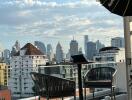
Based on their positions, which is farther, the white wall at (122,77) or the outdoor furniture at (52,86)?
the white wall at (122,77)

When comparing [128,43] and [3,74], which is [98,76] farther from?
[128,43]

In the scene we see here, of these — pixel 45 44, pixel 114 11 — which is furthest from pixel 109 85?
pixel 45 44

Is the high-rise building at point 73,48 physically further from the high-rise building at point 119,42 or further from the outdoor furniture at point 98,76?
the outdoor furniture at point 98,76

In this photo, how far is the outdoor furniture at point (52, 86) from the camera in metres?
4.10

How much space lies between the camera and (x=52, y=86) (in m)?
4.11

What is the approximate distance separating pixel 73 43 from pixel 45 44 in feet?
22.8

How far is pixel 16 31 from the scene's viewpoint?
28.3 m

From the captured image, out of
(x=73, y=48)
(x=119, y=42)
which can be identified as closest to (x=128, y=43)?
(x=119, y=42)

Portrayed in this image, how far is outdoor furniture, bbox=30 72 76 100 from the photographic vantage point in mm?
4102

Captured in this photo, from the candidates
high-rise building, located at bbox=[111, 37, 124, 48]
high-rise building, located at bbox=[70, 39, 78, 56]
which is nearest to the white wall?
high-rise building, located at bbox=[111, 37, 124, 48]

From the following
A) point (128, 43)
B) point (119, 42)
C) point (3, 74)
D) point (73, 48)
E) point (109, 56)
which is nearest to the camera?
point (128, 43)

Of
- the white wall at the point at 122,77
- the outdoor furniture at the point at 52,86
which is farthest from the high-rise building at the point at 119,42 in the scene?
the outdoor furniture at the point at 52,86

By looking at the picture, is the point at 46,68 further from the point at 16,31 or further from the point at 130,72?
the point at 16,31

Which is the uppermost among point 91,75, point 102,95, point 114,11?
point 114,11
